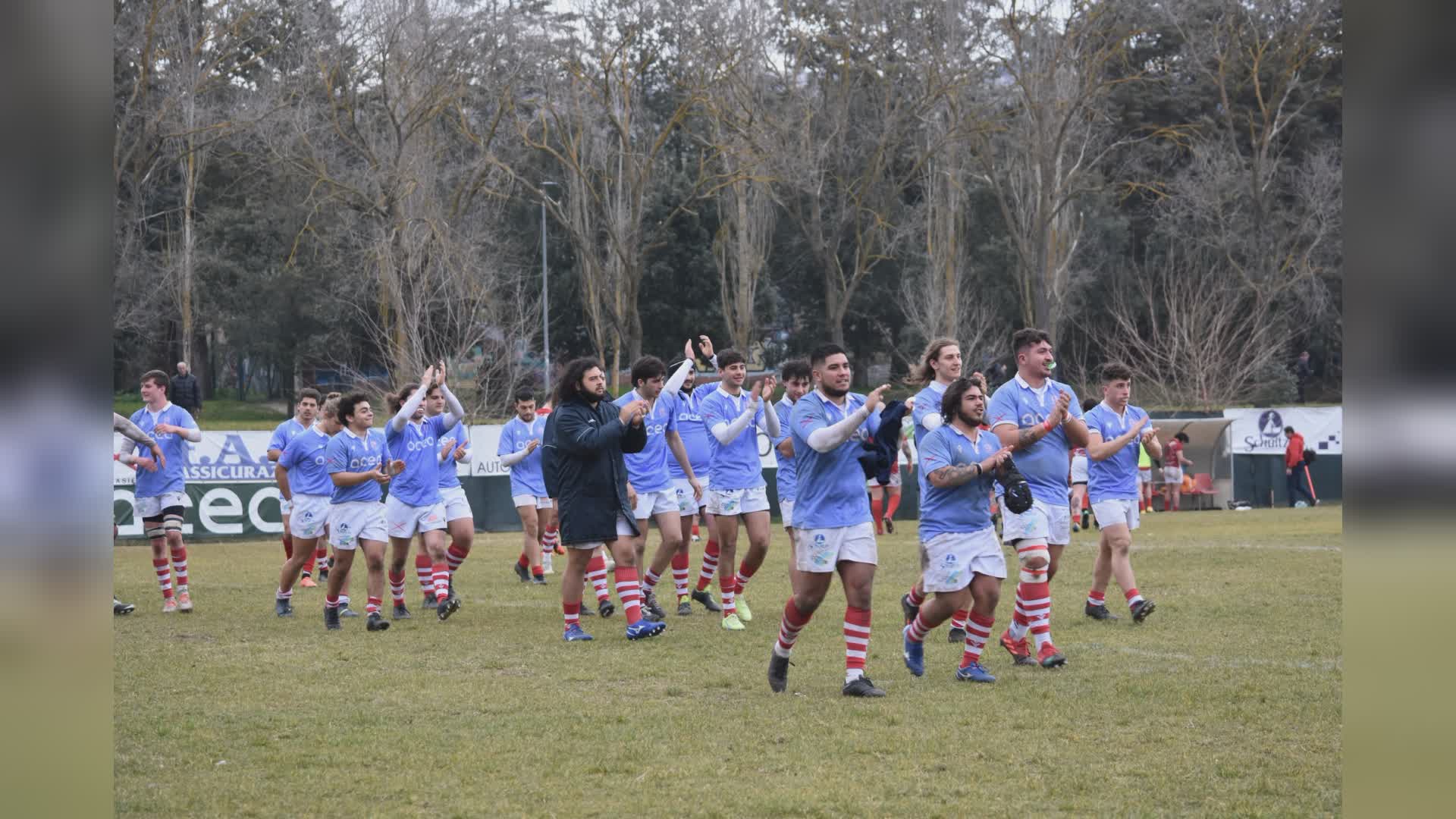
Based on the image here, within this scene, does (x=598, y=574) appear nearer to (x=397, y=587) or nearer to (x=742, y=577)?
(x=742, y=577)

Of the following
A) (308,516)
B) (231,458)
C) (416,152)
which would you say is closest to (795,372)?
(308,516)

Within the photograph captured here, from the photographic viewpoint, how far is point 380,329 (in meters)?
34.0

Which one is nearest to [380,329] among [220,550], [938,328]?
[220,550]

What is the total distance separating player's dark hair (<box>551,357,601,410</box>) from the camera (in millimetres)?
10797

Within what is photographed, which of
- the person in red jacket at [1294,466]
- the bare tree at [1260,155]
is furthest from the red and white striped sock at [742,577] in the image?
the bare tree at [1260,155]

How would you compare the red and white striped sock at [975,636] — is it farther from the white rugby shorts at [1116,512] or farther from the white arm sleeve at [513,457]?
the white arm sleeve at [513,457]

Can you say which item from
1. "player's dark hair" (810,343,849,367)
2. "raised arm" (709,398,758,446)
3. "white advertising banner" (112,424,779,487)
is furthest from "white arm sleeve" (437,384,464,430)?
"white advertising banner" (112,424,779,487)

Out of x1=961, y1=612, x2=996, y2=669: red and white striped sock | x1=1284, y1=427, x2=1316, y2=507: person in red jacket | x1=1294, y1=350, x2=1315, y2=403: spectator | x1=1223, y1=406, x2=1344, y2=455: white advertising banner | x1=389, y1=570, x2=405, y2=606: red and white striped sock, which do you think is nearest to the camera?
x1=961, y1=612, x2=996, y2=669: red and white striped sock

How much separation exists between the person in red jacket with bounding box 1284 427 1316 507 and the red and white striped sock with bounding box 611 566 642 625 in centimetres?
2189

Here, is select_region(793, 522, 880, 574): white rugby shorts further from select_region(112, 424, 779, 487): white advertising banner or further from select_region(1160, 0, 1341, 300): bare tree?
select_region(1160, 0, 1341, 300): bare tree

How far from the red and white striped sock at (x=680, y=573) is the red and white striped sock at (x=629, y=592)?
1.92 m
